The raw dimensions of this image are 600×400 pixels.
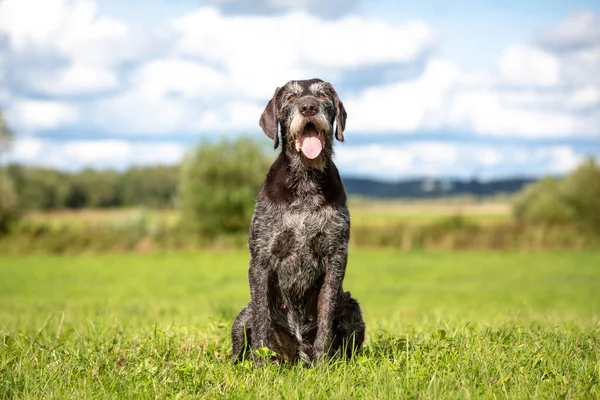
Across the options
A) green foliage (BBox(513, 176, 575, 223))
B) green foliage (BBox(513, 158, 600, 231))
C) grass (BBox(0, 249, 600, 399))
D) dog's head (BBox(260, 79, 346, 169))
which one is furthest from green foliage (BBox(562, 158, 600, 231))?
dog's head (BBox(260, 79, 346, 169))

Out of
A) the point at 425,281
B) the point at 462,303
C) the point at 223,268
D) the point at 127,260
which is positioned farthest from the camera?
the point at 127,260

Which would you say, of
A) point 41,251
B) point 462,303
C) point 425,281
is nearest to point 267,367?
point 462,303

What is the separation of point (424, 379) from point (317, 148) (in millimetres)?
2578

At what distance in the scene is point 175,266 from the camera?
130ft

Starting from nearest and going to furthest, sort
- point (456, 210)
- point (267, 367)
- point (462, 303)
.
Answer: point (267, 367) → point (462, 303) → point (456, 210)

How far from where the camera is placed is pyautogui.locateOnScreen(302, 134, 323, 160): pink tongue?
22.1 ft

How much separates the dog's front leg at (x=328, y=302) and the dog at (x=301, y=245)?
0.01 meters

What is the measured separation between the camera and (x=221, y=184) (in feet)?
174

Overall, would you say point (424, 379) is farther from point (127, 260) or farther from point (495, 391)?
point (127, 260)

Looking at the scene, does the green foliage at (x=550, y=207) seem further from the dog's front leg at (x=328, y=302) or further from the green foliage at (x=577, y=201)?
the dog's front leg at (x=328, y=302)

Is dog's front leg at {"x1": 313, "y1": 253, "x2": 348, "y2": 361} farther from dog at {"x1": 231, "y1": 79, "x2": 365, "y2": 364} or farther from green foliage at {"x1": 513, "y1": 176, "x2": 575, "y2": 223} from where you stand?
green foliage at {"x1": 513, "y1": 176, "x2": 575, "y2": 223}

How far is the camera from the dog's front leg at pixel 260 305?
6.79 metres

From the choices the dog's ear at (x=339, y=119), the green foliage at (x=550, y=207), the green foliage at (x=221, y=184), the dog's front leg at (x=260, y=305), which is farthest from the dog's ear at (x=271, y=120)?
the green foliage at (x=550, y=207)

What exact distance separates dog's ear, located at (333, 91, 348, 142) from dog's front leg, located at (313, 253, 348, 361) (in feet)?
4.41
